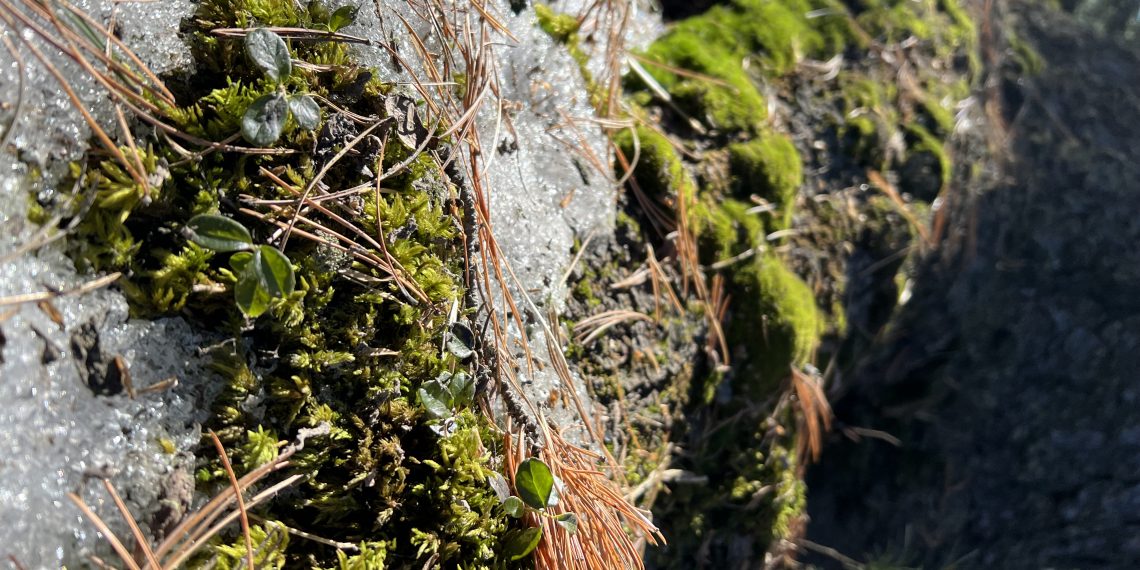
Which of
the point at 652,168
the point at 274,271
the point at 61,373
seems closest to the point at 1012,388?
the point at 652,168

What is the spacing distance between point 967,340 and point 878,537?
1268 mm

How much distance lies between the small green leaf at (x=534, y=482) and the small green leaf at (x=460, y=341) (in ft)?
0.97

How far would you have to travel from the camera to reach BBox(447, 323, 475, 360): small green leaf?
5.95 feet

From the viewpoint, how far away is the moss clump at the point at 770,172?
3.09 metres

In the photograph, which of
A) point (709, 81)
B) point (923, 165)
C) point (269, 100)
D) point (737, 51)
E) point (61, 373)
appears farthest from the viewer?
point (923, 165)

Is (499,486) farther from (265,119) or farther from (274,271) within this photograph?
(265,119)

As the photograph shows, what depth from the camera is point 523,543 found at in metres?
1.78

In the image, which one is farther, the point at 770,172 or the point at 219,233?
the point at 770,172

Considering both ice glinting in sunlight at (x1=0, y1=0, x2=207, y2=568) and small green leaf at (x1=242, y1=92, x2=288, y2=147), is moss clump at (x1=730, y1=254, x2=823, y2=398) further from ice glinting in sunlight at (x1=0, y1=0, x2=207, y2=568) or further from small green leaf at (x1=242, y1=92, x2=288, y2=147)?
ice glinting in sunlight at (x1=0, y1=0, x2=207, y2=568)

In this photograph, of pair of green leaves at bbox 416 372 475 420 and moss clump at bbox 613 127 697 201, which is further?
moss clump at bbox 613 127 697 201

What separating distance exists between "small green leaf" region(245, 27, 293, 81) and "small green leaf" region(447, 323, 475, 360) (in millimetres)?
684

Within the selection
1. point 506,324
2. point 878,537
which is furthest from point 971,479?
point 506,324

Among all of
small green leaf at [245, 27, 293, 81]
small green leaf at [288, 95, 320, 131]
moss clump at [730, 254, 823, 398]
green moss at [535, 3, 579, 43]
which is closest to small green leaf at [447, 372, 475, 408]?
small green leaf at [288, 95, 320, 131]

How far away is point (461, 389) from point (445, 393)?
0.04m
